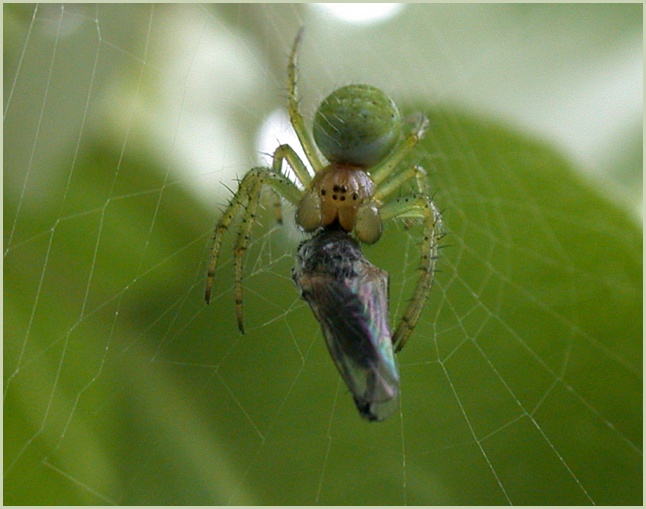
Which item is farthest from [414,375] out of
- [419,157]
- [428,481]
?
[419,157]

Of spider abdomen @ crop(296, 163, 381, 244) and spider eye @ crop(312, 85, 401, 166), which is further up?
spider eye @ crop(312, 85, 401, 166)

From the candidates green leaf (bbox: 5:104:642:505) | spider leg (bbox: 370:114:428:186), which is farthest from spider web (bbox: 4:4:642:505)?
spider leg (bbox: 370:114:428:186)

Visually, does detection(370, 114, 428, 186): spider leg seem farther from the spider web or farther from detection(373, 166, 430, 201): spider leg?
the spider web

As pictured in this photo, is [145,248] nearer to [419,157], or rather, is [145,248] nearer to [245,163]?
[245,163]

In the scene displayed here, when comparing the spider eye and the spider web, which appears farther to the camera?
the spider eye

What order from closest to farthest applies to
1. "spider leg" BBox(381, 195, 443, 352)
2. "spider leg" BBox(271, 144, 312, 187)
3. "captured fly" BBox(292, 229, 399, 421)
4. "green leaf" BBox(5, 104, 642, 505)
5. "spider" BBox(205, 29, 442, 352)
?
1. "captured fly" BBox(292, 229, 399, 421)
2. "green leaf" BBox(5, 104, 642, 505)
3. "spider leg" BBox(381, 195, 443, 352)
4. "spider" BBox(205, 29, 442, 352)
5. "spider leg" BBox(271, 144, 312, 187)

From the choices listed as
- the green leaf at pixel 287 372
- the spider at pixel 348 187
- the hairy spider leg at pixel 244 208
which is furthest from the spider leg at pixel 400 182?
the hairy spider leg at pixel 244 208

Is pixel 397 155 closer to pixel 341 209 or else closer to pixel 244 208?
pixel 341 209
